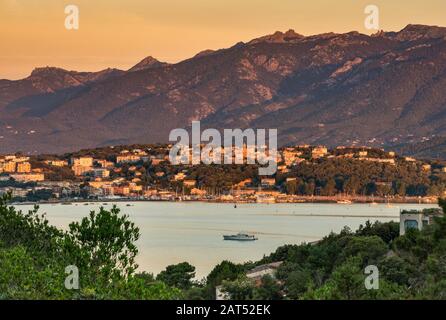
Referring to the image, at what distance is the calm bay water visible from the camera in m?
45.9

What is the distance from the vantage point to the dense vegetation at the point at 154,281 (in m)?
12.1

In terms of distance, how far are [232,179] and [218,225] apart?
44.6 metres

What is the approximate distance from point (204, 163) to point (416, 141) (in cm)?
5394

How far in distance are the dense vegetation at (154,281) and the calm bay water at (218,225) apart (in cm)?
1282

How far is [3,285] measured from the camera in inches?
493

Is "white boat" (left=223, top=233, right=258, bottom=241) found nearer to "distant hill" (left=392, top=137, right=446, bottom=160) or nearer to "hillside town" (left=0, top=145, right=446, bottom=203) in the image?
"hillside town" (left=0, top=145, right=446, bottom=203)

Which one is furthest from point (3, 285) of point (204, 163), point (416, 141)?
point (416, 141)

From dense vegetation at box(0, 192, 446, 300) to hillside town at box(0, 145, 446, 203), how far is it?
79.1 m

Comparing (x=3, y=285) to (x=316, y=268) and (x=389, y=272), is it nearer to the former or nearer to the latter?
(x=389, y=272)

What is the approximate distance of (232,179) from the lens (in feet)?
387
